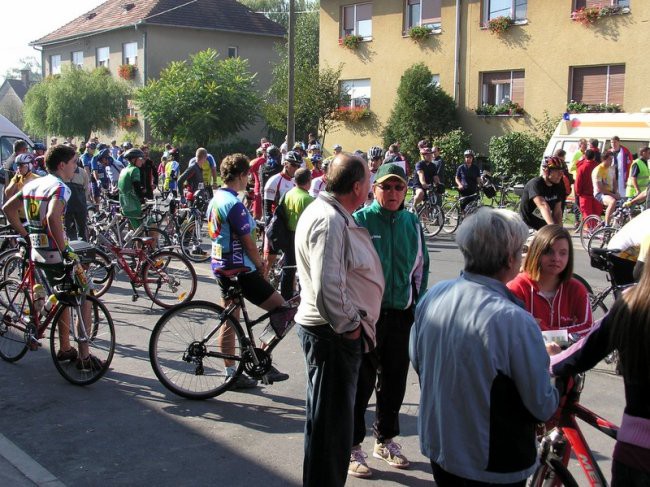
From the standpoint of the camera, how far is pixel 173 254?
977cm

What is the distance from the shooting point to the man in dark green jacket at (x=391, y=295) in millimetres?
4793

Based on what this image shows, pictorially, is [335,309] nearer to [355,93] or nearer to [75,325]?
[75,325]

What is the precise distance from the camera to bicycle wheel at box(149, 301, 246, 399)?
6086 millimetres

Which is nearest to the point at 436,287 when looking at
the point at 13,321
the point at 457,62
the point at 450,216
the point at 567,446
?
the point at 567,446

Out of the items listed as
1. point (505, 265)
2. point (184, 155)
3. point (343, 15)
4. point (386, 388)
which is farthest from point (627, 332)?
point (184, 155)

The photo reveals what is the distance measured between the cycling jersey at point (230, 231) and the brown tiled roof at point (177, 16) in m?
39.3

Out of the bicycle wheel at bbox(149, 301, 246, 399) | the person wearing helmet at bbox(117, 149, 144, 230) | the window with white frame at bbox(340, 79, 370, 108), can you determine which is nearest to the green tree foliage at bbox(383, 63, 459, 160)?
the window with white frame at bbox(340, 79, 370, 108)

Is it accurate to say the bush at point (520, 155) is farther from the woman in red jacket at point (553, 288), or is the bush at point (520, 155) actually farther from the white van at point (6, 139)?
the woman in red jacket at point (553, 288)

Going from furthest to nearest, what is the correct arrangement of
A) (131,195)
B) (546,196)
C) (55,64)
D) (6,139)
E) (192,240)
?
(55,64)
(6,139)
(192,240)
(131,195)
(546,196)

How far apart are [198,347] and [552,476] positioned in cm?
335

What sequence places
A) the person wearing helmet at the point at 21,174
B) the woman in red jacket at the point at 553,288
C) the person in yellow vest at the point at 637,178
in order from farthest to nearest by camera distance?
the person in yellow vest at the point at 637,178, the person wearing helmet at the point at 21,174, the woman in red jacket at the point at 553,288

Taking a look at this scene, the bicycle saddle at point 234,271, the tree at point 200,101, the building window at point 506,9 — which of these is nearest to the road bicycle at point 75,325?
the bicycle saddle at point 234,271

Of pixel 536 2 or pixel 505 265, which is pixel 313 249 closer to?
pixel 505 265

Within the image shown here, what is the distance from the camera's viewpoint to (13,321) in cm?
716
